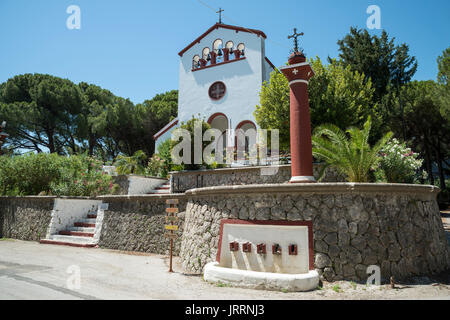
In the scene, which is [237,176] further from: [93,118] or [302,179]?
[93,118]

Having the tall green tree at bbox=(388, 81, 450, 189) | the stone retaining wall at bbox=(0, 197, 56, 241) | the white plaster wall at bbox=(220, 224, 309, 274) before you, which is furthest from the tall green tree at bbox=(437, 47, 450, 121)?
the stone retaining wall at bbox=(0, 197, 56, 241)

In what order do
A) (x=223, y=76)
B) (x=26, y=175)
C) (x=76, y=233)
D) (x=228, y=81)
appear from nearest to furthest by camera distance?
(x=76, y=233)
(x=26, y=175)
(x=228, y=81)
(x=223, y=76)

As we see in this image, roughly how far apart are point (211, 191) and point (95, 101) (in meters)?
30.3

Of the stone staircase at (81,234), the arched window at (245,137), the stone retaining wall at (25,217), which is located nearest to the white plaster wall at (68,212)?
the stone staircase at (81,234)

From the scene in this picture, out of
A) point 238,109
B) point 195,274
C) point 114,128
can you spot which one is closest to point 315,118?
point 238,109

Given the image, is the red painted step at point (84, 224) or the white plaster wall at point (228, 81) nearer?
the red painted step at point (84, 224)

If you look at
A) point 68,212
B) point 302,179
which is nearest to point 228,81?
point 68,212

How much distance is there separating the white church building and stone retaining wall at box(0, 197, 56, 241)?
410 inches

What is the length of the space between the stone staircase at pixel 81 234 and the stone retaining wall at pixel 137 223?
0.38 metres

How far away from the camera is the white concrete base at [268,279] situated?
17.1 feet

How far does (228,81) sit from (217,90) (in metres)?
1.08

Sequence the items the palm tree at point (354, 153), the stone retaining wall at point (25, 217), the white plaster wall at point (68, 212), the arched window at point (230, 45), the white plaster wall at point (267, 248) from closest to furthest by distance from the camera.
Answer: the white plaster wall at point (267, 248) → the palm tree at point (354, 153) → the white plaster wall at point (68, 212) → the stone retaining wall at point (25, 217) → the arched window at point (230, 45)

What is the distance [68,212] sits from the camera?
40.4 feet

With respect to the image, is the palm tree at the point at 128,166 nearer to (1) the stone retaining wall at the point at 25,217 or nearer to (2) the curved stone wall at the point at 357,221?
(1) the stone retaining wall at the point at 25,217
